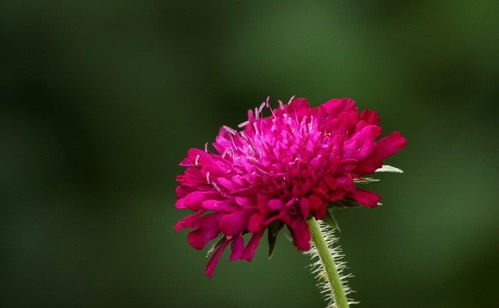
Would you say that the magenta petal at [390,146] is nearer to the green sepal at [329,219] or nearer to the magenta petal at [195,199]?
the green sepal at [329,219]

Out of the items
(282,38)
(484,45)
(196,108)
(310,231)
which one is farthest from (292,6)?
(310,231)

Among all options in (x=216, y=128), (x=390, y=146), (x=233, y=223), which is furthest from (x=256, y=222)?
(x=216, y=128)

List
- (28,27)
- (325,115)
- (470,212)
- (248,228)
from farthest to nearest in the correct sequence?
(28,27)
(470,212)
(325,115)
(248,228)

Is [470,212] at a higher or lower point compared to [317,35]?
lower

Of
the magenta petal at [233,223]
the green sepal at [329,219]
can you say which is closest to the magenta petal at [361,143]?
the green sepal at [329,219]

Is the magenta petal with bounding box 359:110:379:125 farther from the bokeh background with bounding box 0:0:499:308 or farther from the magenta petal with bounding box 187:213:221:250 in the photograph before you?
the bokeh background with bounding box 0:0:499:308

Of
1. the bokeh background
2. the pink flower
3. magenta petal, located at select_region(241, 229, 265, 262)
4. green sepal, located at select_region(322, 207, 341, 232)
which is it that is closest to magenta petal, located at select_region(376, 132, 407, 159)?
the pink flower

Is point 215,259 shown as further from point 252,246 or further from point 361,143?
point 361,143

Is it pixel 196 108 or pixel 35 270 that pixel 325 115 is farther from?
pixel 35 270
